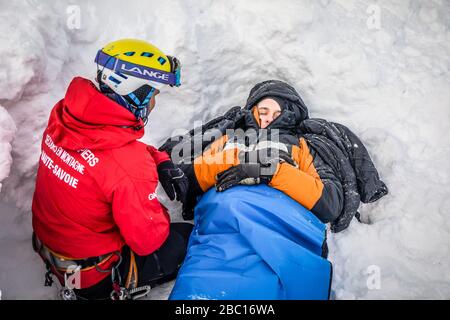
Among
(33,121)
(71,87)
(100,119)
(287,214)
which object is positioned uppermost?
(71,87)

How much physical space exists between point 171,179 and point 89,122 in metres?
0.83

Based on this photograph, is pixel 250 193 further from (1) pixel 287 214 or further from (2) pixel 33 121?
(2) pixel 33 121

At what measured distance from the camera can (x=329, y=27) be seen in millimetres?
3951

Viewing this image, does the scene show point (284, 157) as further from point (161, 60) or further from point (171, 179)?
point (161, 60)

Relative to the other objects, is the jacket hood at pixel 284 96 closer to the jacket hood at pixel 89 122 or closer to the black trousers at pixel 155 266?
the black trousers at pixel 155 266

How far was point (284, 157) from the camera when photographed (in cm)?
287

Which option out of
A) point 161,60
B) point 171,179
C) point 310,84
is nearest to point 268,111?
point 310,84

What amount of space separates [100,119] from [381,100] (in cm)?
292

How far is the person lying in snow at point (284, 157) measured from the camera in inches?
106

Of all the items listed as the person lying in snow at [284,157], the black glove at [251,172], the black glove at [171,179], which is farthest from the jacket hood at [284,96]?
the black glove at [171,179]

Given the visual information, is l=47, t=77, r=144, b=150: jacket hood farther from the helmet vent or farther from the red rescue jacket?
the helmet vent

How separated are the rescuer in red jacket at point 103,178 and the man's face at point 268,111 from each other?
144 cm

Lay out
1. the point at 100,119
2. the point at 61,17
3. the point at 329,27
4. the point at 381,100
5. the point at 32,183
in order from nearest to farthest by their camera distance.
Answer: the point at 100,119, the point at 32,183, the point at 61,17, the point at 381,100, the point at 329,27

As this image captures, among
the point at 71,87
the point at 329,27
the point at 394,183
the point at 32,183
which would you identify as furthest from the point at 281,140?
the point at 32,183
